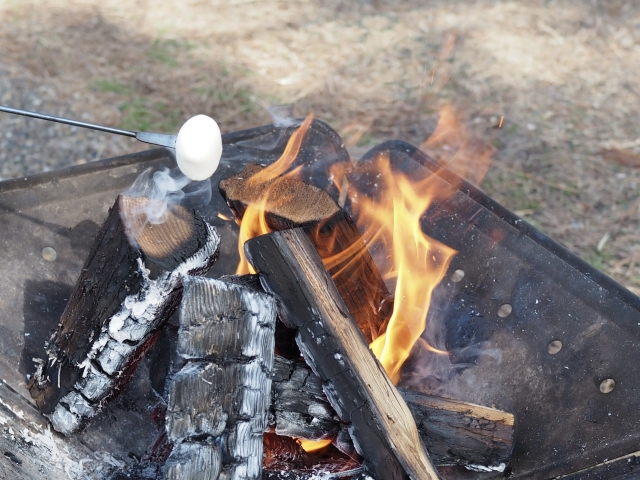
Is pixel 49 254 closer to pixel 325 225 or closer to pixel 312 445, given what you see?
pixel 325 225

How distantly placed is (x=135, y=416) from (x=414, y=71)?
3.06 meters

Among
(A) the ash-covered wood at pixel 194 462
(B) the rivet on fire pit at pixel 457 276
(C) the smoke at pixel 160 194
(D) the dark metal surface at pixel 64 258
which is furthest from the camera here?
(B) the rivet on fire pit at pixel 457 276

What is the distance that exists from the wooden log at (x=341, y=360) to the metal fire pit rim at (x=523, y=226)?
68 centimetres

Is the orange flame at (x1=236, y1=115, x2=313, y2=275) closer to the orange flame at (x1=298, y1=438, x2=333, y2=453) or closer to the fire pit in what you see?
the fire pit

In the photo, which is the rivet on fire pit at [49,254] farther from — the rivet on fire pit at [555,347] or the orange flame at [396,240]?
the rivet on fire pit at [555,347]

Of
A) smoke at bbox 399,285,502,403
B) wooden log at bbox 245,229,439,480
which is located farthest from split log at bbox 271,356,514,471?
smoke at bbox 399,285,502,403

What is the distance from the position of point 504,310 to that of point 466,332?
0.44ft

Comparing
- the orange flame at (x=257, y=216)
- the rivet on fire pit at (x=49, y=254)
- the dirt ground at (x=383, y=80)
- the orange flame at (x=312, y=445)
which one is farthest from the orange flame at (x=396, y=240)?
the dirt ground at (x=383, y=80)

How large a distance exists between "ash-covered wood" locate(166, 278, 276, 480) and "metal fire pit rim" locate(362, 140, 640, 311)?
875 millimetres

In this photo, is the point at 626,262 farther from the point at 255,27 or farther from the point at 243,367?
the point at 255,27

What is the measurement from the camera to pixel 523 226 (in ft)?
6.12

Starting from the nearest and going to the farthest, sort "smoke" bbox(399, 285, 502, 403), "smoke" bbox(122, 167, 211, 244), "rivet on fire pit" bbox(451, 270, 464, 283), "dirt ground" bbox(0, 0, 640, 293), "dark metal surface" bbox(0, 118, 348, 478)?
"smoke" bbox(122, 167, 211, 244)
"dark metal surface" bbox(0, 118, 348, 478)
"smoke" bbox(399, 285, 502, 403)
"rivet on fire pit" bbox(451, 270, 464, 283)
"dirt ground" bbox(0, 0, 640, 293)

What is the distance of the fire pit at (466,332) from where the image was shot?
1582 mm

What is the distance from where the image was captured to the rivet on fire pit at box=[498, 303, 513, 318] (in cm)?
182
